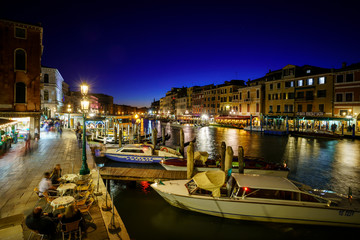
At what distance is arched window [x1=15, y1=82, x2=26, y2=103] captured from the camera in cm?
1827

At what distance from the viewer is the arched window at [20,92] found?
59.9 feet

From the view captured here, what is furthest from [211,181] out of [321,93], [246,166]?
[321,93]

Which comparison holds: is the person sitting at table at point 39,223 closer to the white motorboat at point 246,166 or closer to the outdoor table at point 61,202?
the outdoor table at point 61,202

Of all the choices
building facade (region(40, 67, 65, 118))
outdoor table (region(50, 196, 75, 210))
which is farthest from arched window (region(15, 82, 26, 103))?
building facade (region(40, 67, 65, 118))

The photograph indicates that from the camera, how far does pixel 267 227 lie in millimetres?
8062

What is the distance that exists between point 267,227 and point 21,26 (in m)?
24.8

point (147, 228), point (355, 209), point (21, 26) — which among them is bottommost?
point (147, 228)

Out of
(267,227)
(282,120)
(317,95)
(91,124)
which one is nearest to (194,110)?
(282,120)

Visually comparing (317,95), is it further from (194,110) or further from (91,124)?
(194,110)

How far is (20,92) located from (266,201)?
2189 centimetres

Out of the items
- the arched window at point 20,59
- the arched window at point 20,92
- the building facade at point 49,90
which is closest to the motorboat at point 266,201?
the arched window at point 20,92

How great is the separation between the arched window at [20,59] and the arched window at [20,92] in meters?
1.48

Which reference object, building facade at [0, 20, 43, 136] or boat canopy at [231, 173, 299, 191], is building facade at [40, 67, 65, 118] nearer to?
building facade at [0, 20, 43, 136]

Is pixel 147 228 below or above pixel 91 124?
below
